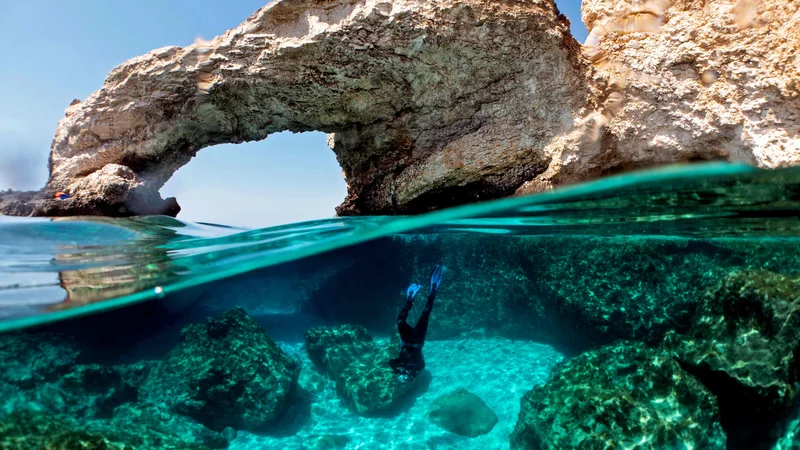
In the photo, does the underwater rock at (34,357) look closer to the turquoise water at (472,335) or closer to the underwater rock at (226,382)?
the turquoise water at (472,335)

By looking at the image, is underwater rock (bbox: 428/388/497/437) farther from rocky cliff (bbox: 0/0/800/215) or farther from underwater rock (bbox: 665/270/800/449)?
rocky cliff (bbox: 0/0/800/215)

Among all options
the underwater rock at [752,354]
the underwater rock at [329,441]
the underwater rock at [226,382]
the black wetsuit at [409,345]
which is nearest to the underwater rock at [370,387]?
the underwater rock at [329,441]

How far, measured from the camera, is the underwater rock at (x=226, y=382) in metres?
8.60

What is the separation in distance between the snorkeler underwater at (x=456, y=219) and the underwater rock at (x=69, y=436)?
53mm

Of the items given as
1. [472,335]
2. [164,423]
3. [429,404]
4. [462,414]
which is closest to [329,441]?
[429,404]

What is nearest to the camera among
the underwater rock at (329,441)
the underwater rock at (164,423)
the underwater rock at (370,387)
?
the underwater rock at (164,423)

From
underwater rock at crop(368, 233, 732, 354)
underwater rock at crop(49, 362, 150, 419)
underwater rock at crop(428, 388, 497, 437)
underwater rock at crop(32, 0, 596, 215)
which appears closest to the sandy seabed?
underwater rock at crop(428, 388, 497, 437)

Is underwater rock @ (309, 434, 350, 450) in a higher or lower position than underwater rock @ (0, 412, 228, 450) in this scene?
lower

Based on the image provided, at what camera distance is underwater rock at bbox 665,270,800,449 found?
5816mm

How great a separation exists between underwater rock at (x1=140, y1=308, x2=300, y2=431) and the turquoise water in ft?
0.14

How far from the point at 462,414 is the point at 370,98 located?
756 cm

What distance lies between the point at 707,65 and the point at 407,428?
30.2 ft

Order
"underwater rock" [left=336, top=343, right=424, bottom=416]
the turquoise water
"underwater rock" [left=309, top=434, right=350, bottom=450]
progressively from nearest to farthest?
the turquoise water
"underwater rock" [left=309, top=434, right=350, bottom=450]
"underwater rock" [left=336, top=343, right=424, bottom=416]

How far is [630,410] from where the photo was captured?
568 cm
